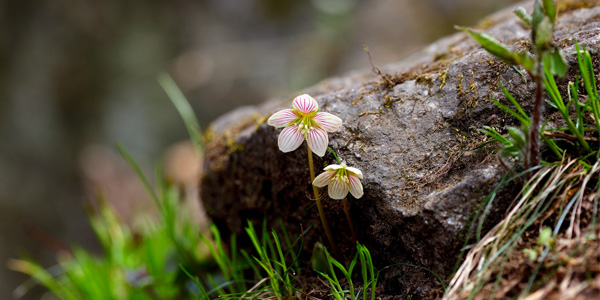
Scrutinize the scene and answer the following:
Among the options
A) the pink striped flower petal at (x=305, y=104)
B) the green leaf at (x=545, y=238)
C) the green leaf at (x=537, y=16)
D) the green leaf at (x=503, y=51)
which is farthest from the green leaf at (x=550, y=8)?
the pink striped flower petal at (x=305, y=104)

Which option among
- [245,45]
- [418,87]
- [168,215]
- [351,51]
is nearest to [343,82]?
[418,87]

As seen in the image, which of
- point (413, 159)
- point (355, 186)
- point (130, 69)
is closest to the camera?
point (355, 186)

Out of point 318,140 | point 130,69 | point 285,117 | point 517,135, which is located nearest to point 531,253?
point 517,135

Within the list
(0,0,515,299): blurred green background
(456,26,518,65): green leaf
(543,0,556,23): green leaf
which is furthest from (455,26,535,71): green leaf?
(0,0,515,299): blurred green background

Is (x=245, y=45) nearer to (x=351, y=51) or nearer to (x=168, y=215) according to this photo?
(x=351, y=51)

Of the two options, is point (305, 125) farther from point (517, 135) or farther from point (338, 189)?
point (517, 135)

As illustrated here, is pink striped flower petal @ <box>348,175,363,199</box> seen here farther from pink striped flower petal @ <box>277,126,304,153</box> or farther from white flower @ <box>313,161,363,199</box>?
pink striped flower petal @ <box>277,126,304,153</box>
